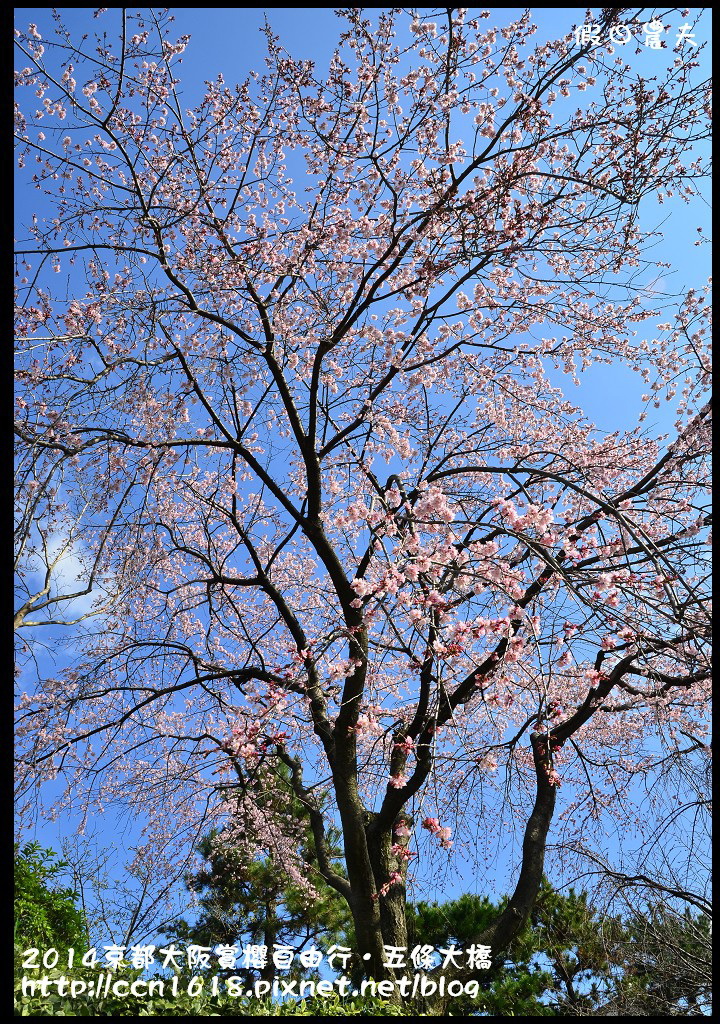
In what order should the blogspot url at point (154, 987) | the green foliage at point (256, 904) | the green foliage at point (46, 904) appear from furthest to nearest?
the green foliage at point (256, 904)
the green foliage at point (46, 904)
the blogspot url at point (154, 987)

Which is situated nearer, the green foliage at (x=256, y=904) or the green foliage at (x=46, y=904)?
the green foliage at (x=46, y=904)

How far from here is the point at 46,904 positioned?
6445 millimetres

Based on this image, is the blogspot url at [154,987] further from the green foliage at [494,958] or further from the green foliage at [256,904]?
the green foliage at [256,904]

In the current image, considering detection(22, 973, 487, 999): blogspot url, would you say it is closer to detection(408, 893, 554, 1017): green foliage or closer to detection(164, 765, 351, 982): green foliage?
detection(408, 893, 554, 1017): green foliage

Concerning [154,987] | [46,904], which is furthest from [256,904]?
[154,987]

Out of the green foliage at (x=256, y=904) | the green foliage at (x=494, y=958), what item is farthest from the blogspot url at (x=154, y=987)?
the green foliage at (x=256, y=904)

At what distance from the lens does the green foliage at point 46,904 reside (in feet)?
19.3

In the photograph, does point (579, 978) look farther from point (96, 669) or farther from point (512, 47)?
point (512, 47)

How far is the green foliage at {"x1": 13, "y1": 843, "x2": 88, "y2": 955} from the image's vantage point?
19.3 feet

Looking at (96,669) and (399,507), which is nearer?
(399,507)

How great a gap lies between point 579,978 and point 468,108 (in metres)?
7.78

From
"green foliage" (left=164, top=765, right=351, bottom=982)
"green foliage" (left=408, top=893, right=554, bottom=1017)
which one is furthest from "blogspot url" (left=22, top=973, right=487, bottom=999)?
"green foliage" (left=164, top=765, right=351, bottom=982)
